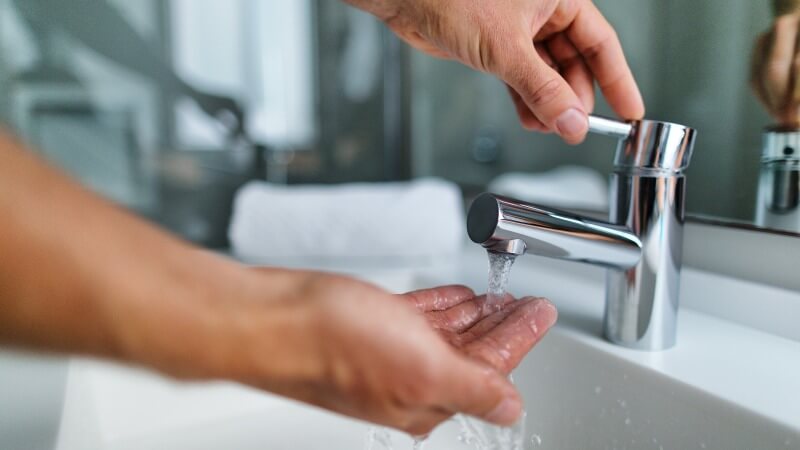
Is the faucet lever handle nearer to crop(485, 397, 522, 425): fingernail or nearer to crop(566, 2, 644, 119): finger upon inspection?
crop(566, 2, 644, 119): finger

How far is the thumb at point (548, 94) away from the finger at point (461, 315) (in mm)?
150

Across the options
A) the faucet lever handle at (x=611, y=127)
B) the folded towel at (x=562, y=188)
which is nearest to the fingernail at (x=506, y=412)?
the faucet lever handle at (x=611, y=127)

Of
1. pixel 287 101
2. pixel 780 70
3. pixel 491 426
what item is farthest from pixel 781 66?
pixel 287 101

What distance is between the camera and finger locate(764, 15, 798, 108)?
0.50 metres

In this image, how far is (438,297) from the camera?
1.50 feet

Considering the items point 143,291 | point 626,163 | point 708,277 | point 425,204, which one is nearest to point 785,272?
point 708,277

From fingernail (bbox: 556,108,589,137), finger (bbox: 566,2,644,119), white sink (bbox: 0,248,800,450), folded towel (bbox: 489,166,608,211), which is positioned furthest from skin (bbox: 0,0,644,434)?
folded towel (bbox: 489,166,608,211)

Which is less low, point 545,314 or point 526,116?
point 526,116

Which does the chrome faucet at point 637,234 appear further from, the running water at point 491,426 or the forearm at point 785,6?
the forearm at point 785,6

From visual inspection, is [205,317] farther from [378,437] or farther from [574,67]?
[574,67]

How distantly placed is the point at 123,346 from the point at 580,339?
38cm

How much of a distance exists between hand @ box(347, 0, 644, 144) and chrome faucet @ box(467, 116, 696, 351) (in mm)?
45

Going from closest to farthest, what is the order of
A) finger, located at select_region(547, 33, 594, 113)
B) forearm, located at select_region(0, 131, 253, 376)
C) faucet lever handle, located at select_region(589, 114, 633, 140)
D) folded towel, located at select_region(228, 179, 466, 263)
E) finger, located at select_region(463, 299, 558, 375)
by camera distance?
forearm, located at select_region(0, 131, 253, 376)
finger, located at select_region(463, 299, 558, 375)
faucet lever handle, located at select_region(589, 114, 633, 140)
finger, located at select_region(547, 33, 594, 113)
folded towel, located at select_region(228, 179, 466, 263)

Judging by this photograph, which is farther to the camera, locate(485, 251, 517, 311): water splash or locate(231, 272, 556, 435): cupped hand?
locate(485, 251, 517, 311): water splash
